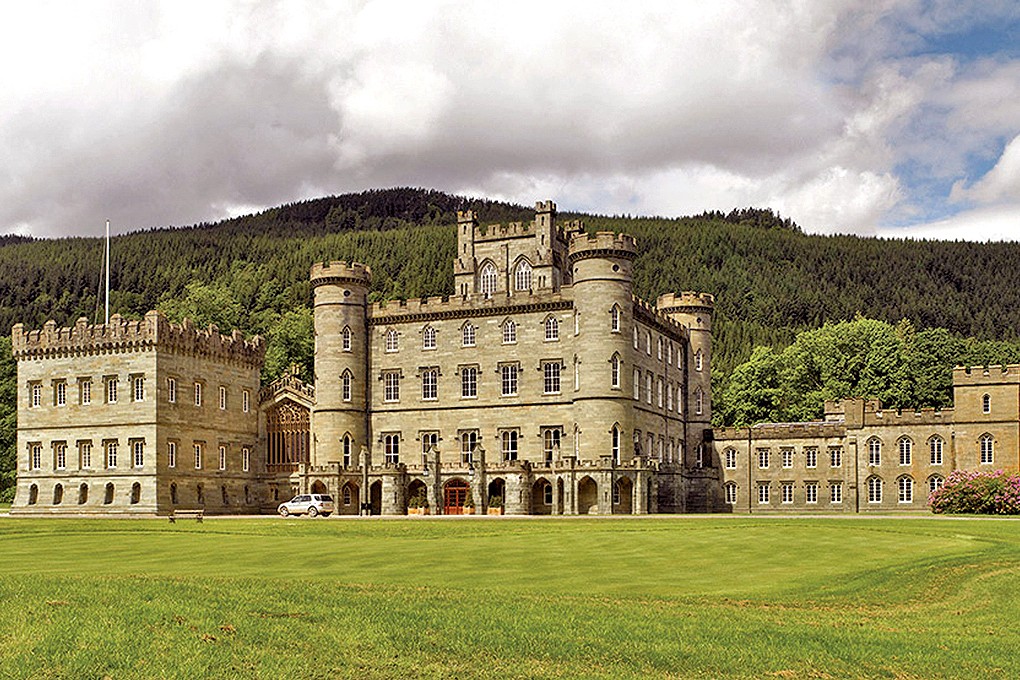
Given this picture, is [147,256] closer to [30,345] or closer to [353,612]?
[30,345]

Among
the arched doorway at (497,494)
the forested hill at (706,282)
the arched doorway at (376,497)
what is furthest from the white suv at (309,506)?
the forested hill at (706,282)

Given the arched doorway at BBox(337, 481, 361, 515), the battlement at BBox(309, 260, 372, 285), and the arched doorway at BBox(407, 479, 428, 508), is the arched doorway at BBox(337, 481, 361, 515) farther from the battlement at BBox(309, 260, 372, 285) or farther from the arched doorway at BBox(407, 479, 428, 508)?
the battlement at BBox(309, 260, 372, 285)

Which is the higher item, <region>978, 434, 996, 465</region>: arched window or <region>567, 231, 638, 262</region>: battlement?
<region>567, 231, 638, 262</region>: battlement

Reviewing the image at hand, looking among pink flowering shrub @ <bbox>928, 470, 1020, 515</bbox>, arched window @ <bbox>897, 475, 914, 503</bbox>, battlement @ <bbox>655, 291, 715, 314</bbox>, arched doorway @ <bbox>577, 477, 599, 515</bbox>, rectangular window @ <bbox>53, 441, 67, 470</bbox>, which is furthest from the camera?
battlement @ <bbox>655, 291, 715, 314</bbox>

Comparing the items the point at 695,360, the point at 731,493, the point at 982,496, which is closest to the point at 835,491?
the point at 731,493

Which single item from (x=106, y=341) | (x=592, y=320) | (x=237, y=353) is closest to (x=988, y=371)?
(x=592, y=320)

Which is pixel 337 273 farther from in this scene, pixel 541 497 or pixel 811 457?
pixel 811 457

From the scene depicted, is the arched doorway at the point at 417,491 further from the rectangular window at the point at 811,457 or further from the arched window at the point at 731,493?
the rectangular window at the point at 811,457

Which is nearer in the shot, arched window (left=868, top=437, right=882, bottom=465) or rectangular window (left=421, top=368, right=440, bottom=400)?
rectangular window (left=421, top=368, right=440, bottom=400)


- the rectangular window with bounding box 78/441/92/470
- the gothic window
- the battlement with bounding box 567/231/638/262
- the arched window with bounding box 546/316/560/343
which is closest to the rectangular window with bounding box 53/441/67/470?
the rectangular window with bounding box 78/441/92/470

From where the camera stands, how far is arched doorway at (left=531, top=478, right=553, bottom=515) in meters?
68.7

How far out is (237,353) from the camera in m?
77.1

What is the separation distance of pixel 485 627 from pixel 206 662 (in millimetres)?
4004

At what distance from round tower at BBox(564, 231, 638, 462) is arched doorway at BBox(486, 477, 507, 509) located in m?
4.79
